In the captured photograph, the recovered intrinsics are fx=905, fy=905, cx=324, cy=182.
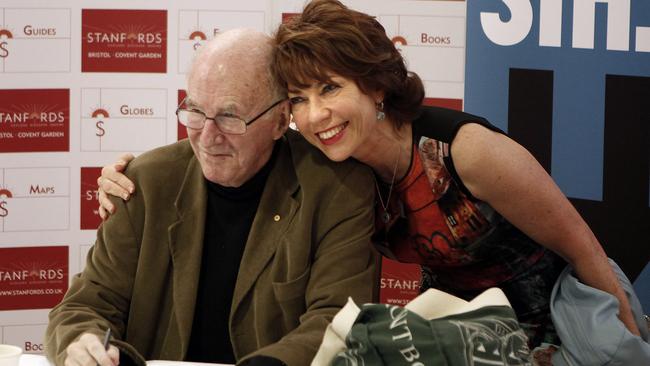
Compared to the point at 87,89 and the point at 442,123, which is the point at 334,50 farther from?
the point at 87,89

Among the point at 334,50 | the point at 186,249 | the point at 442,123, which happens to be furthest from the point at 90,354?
the point at 442,123

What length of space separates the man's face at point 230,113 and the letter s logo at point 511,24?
170 cm

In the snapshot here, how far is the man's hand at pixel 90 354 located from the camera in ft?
6.70

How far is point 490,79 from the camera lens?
397cm

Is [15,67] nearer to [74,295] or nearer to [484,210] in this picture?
[74,295]

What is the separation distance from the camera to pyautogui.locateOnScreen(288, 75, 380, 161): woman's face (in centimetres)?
245

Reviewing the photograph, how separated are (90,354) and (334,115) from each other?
89 centimetres

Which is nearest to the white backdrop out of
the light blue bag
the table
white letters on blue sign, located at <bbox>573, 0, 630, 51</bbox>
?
white letters on blue sign, located at <bbox>573, 0, 630, 51</bbox>

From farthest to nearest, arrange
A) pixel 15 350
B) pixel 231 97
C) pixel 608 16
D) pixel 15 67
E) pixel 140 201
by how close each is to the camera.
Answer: pixel 15 67 → pixel 608 16 → pixel 140 201 → pixel 231 97 → pixel 15 350

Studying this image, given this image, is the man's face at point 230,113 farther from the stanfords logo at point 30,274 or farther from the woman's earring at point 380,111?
the stanfords logo at point 30,274

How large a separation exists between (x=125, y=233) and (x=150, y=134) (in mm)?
2006

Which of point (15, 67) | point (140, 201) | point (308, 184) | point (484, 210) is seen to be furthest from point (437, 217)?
point (15, 67)

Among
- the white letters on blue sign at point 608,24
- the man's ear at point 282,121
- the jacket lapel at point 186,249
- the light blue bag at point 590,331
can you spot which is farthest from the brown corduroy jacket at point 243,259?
the white letters on blue sign at point 608,24

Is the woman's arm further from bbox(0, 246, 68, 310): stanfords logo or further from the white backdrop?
bbox(0, 246, 68, 310): stanfords logo
